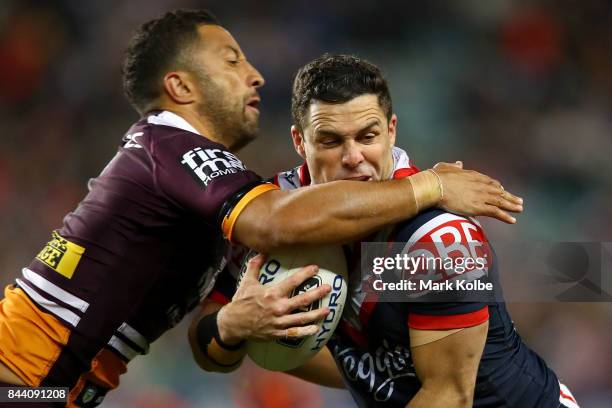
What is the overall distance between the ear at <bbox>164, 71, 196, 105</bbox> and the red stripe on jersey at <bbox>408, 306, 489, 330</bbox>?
1.38 m

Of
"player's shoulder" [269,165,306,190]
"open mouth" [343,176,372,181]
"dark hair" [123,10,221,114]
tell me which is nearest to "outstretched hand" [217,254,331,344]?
"open mouth" [343,176,372,181]

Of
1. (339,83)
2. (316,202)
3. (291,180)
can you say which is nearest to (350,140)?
(339,83)

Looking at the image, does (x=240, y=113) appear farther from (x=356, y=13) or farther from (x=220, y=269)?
(x=356, y=13)

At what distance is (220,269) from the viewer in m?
3.18

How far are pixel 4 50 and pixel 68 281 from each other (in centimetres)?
492

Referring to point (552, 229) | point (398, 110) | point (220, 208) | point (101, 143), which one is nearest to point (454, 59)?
point (398, 110)

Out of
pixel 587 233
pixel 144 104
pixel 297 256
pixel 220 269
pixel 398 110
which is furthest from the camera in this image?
pixel 398 110

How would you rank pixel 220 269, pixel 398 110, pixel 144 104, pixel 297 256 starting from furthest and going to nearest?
pixel 398 110
pixel 144 104
pixel 220 269
pixel 297 256

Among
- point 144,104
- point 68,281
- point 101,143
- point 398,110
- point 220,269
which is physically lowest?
point 68,281

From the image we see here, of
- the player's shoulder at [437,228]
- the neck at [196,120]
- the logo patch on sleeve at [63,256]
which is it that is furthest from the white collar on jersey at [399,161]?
the logo patch on sleeve at [63,256]

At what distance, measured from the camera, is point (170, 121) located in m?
3.11

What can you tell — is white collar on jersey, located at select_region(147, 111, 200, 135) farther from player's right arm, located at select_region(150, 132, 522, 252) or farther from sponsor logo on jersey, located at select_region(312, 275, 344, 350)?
sponsor logo on jersey, located at select_region(312, 275, 344, 350)

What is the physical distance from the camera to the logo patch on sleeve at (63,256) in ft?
9.59

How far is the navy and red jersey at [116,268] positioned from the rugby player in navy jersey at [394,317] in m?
0.33
